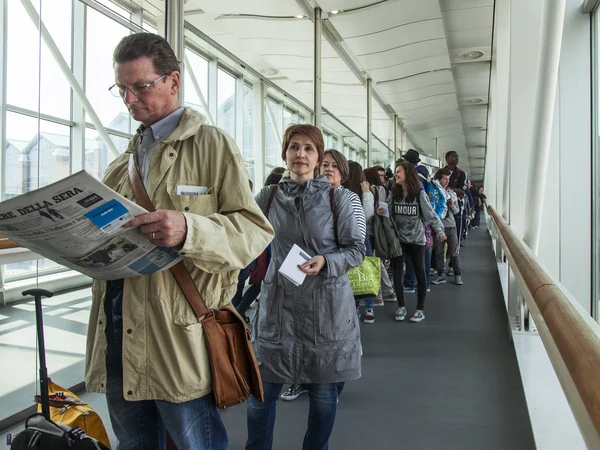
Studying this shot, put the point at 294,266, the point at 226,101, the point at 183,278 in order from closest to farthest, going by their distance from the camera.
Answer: the point at 183,278
the point at 294,266
the point at 226,101

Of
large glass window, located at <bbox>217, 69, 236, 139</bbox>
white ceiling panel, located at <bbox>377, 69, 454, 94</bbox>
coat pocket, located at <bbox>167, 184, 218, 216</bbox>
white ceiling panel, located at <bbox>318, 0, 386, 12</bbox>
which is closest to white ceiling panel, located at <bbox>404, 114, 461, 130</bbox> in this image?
white ceiling panel, located at <bbox>377, 69, 454, 94</bbox>

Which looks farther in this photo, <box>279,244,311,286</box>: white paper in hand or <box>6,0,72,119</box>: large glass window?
<box>6,0,72,119</box>: large glass window

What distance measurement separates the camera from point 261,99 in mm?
9594

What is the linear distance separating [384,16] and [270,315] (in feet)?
19.2

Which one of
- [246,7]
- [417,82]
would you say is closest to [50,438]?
[246,7]

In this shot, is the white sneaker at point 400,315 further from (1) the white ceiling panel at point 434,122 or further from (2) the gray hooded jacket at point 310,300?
(1) the white ceiling panel at point 434,122

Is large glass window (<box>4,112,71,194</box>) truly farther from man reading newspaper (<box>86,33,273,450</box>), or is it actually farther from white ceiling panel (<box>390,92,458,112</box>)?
white ceiling panel (<box>390,92,458,112</box>)

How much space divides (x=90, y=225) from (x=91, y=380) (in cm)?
57

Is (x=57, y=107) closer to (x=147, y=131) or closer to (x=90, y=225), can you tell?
(x=147, y=131)

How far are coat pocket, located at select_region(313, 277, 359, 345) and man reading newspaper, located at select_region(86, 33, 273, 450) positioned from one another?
2.58 ft

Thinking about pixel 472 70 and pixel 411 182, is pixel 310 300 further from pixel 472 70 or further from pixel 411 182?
pixel 472 70

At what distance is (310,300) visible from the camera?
2.26 meters

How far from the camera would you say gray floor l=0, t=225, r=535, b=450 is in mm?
2838

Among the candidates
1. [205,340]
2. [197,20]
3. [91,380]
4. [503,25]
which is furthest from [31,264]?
[503,25]
